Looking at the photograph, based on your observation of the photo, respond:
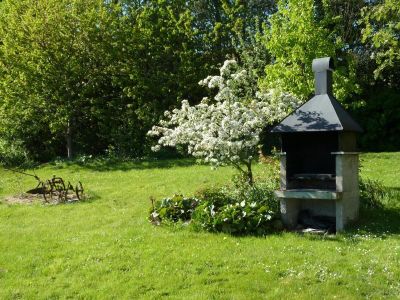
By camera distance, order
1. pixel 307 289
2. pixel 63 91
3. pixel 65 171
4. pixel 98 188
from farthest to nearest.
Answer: pixel 63 91 → pixel 65 171 → pixel 98 188 → pixel 307 289

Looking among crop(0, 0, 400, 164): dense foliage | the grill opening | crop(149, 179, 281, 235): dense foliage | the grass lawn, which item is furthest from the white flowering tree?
crop(0, 0, 400, 164): dense foliage

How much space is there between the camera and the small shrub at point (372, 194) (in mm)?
9391

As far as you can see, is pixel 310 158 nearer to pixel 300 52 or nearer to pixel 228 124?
pixel 228 124

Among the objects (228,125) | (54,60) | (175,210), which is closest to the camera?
(175,210)

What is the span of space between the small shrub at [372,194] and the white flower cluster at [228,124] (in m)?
2.31

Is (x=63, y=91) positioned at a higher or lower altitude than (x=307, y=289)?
higher

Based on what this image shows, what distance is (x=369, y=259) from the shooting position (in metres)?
6.68

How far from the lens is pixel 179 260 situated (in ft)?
22.9

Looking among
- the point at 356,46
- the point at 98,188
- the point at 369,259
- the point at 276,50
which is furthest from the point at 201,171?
the point at 356,46

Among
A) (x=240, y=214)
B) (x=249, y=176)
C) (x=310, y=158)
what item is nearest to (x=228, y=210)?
(x=240, y=214)

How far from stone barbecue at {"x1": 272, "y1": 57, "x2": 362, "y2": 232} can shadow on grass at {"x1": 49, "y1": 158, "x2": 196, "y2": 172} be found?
7922 millimetres

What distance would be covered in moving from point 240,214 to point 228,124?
6.62ft

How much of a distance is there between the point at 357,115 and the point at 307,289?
57.5ft

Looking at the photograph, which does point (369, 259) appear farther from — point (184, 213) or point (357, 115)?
point (357, 115)
